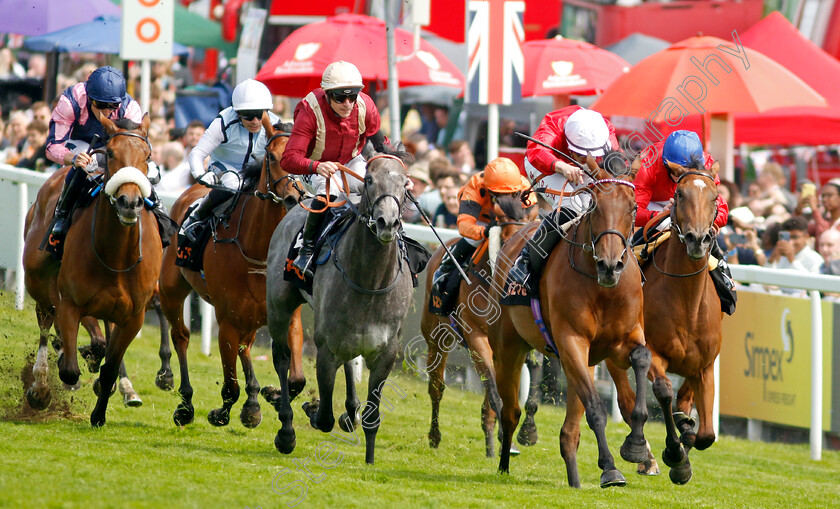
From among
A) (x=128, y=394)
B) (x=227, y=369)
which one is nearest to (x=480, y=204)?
(x=227, y=369)

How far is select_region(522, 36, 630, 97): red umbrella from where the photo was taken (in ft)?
41.9

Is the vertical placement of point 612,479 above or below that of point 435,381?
below

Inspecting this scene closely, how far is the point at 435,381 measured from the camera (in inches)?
337

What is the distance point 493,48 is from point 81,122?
3.64 m

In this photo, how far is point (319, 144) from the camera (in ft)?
23.9

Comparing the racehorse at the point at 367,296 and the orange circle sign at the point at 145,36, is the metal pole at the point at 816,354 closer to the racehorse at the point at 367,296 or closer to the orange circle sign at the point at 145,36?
the racehorse at the point at 367,296

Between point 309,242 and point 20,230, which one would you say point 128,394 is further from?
point 20,230

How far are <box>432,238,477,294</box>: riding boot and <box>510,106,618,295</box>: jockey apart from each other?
879 mm

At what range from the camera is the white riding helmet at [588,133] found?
7.35 m

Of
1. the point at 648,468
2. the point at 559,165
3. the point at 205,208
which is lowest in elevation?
the point at 648,468

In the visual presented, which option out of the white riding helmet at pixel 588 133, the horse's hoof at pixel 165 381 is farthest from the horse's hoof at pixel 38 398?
the white riding helmet at pixel 588 133

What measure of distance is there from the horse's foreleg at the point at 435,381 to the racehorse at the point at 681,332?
61.1 inches

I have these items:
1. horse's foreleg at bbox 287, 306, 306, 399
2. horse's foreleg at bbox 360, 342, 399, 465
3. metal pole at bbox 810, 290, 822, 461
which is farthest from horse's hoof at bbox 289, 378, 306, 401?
metal pole at bbox 810, 290, 822, 461

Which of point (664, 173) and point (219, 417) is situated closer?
point (664, 173)
